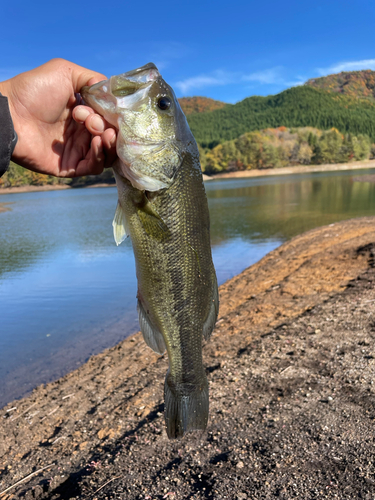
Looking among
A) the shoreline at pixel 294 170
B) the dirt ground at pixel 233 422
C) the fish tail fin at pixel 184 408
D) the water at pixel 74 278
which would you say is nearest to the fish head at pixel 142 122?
the fish tail fin at pixel 184 408

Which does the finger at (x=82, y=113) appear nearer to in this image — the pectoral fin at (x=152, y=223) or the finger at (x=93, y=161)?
the finger at (x=93, y=161)

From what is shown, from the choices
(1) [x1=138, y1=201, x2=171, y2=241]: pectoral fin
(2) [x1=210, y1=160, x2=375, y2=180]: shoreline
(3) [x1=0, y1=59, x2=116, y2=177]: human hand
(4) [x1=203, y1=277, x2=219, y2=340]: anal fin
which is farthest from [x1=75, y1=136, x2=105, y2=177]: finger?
(2) [x1=210, y1=160, x2=375, y2=180]: shoreline

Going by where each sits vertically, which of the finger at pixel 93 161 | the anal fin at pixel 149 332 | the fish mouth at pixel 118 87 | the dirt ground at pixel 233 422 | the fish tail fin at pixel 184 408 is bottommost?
the dirt ground at pixel 233 422

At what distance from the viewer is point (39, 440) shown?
5.11 meters

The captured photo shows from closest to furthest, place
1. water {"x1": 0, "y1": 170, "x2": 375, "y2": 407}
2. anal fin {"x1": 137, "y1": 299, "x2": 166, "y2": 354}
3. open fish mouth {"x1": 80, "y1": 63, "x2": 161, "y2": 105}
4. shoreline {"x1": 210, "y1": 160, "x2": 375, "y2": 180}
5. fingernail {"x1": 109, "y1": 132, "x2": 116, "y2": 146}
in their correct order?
1. open fish mouth {"x1": 80, "y1": 63, "x2": 161, "y2": 105}
2. fingernail {"x1": 109, "y1": 132, "x2": 116, "y2": 146}
3. anal fin {"x1": 137, "y1": 299, "x2": 166, "y2": 354}
4. water {"x1": 0, "y1": 170, "x2": 375, "y2": 407}
5. shoreline {"x1": 210, "y1": 160, "x2": 375, "y2": 180}

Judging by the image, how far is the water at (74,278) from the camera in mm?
8609

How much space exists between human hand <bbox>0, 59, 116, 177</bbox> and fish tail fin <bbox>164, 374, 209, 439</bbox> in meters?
1.86

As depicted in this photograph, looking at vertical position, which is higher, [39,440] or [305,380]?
[305,380]

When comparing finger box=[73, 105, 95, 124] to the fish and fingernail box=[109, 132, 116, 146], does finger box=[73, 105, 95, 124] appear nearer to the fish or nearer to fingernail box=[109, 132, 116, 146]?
the fish

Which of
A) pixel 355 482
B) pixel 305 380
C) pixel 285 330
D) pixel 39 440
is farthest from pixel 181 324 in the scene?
pixel 285 330

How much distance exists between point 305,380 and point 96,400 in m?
3.16

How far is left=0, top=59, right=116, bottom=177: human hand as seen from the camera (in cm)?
277

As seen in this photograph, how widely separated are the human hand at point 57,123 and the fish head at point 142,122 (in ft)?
0.57

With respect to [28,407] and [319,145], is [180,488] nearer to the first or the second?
[28,407]
